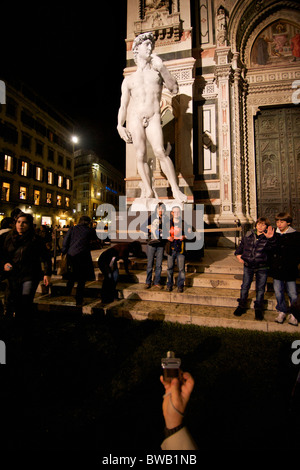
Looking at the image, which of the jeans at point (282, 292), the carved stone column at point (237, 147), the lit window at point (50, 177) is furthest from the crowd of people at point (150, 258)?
the lit window at point (50, 177)

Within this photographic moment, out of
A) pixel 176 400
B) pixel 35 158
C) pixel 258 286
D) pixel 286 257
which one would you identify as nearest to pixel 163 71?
pixel 286 257

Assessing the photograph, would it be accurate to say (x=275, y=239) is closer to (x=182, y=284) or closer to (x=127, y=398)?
(x=182, y=284)

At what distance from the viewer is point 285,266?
359 cm

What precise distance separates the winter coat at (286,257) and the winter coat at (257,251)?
0.38 feet

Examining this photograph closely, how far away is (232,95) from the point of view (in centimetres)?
902

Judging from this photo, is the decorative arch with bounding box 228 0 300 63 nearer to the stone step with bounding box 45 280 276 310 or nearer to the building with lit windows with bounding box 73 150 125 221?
the stone step with bounding box 45 280 276 310

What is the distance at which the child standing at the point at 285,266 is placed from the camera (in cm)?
357

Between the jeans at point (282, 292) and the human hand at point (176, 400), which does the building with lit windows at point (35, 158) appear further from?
the human hand at point (176, 400)

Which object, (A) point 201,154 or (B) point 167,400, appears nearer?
(B) point 167,400

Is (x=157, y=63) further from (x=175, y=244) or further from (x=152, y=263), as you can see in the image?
(x=152, y=263)

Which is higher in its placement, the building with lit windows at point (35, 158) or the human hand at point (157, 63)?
the building with lit windows at point (35, 158)

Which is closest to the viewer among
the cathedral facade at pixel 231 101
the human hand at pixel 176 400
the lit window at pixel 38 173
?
the human hand at pixel 176 400
